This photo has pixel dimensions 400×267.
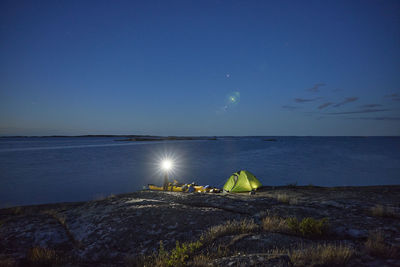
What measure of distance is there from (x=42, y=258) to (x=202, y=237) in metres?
3.86

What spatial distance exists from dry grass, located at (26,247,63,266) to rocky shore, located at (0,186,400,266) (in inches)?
0.8

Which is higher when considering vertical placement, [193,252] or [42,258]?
[193,252]

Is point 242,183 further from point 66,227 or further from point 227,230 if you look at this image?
point 66,227

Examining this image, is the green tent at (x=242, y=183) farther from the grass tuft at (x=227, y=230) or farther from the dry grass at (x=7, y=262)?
Result: the dry grass at (x=7, y=262)

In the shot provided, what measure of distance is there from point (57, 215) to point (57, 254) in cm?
321

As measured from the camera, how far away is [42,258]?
4445 mm

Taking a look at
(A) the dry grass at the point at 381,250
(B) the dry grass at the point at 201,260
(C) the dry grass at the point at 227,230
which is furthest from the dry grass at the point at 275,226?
(B) the dry grass at the point at 201,260

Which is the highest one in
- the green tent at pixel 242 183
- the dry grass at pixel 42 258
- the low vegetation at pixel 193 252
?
the low vegetation at pixel 193 252

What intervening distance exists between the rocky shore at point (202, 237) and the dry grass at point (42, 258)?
20 mm

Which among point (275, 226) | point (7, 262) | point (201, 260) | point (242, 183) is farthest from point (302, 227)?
point (242, 183)

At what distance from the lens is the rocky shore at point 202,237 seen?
Answer: 374 cm

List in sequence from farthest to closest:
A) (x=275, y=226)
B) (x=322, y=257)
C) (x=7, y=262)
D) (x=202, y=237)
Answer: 1. (x=275, y=226)
2. (x=202, y=237)
3. (x=7, y=262)
4. (x=322, y=257)

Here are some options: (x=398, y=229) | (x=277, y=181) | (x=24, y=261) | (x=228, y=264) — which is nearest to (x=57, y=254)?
(x=24, y=261)

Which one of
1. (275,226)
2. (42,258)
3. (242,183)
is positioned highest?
(275,226)
